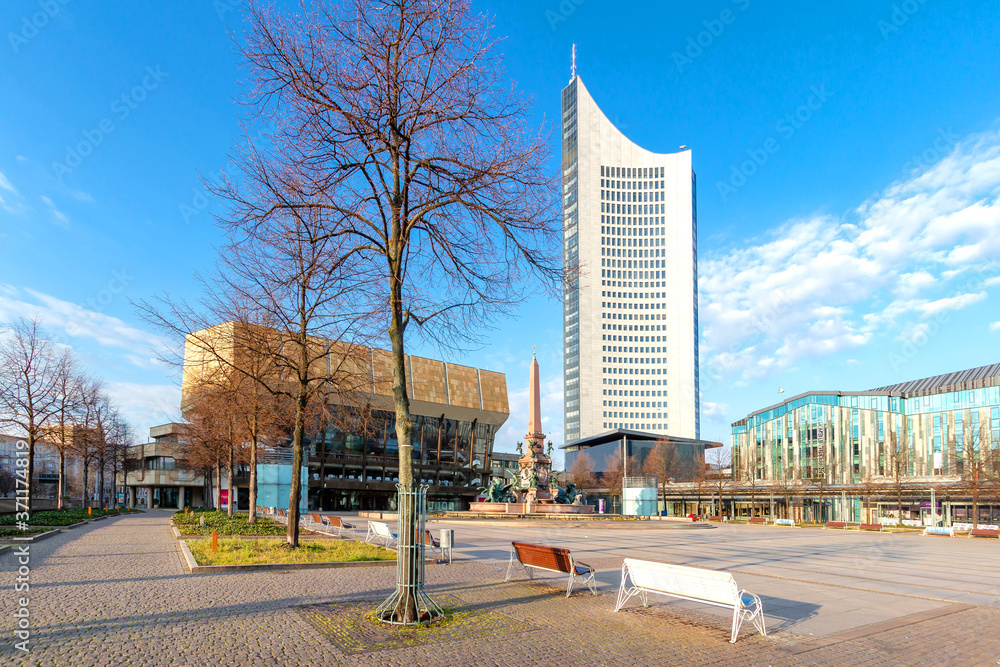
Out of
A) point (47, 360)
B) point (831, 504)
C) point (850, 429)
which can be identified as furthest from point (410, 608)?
point (850, 429)

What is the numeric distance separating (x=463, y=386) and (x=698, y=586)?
79183 mm

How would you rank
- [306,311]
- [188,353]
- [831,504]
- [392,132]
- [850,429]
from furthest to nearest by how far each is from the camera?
[850,429]
[831,504]
[188,353]
[306,311]
[392,132]

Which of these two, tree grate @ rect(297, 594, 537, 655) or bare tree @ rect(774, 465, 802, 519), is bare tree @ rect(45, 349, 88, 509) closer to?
tree grate @ rect(297, 594, 537, 655)

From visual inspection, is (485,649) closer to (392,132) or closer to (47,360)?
(392,132)

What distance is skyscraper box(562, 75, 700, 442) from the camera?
16900 cm

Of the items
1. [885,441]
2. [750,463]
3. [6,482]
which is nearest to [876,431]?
[885,441]

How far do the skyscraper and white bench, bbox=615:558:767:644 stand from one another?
517 ft

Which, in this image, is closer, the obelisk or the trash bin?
the trash bin

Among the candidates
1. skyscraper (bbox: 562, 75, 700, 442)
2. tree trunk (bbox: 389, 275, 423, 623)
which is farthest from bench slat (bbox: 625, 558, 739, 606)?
skyscraper (bbox: 562, 75, 700, 442)

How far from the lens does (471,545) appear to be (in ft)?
69.2

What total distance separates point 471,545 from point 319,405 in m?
6.77

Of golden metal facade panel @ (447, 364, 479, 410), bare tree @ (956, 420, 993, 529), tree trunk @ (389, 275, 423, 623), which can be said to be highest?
golden metal facade panel @ (447, 364, 479, 410)

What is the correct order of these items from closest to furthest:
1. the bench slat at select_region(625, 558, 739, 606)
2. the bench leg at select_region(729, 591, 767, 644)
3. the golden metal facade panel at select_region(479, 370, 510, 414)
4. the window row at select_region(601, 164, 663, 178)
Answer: the bench leg at select_region(729, 591, 767, 644) < the bench slat at select_region(625, 558, 739, 606) < the golden metal facade panel at select_region(479, 370, 510, 414) < the window row at select_region(601, 164, 663, 178)

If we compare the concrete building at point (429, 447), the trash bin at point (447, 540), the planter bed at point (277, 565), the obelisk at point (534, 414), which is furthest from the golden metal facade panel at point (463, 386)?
the planter bed at point (277, 565)
